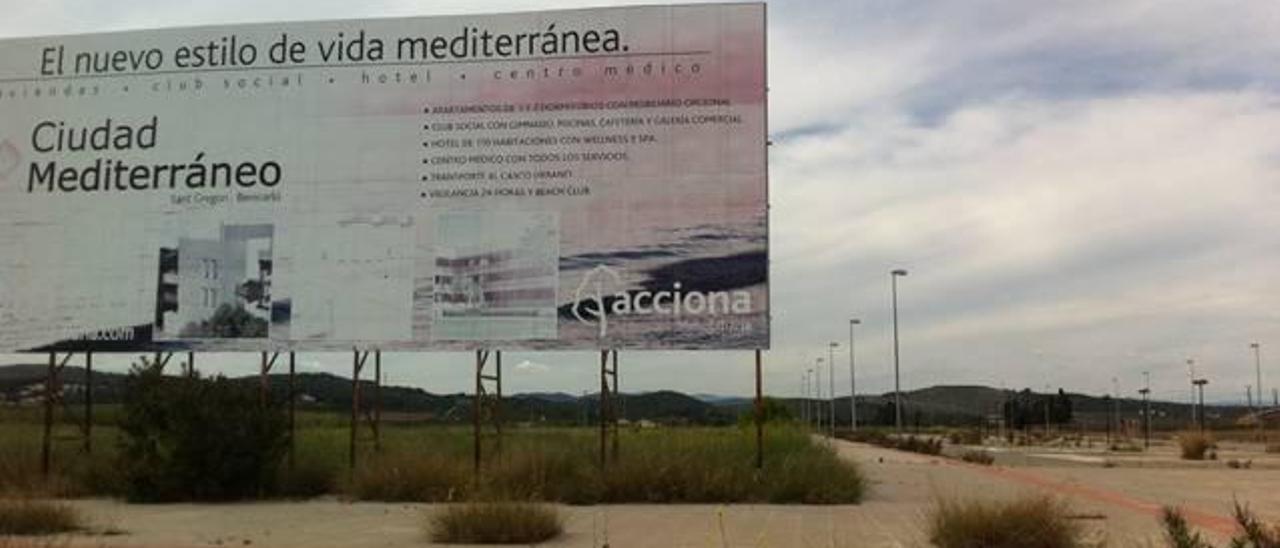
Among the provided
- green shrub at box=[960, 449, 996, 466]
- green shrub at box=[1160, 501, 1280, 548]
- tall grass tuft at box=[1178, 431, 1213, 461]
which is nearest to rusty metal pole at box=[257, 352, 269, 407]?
green shrub at box=[1160, 501, 1280, 548]

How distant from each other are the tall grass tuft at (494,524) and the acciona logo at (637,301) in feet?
21.1

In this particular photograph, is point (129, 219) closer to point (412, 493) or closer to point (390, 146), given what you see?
point (390, 146)

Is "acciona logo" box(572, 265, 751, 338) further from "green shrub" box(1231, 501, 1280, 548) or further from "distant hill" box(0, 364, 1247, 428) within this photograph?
"green shrub" box(1231, 501, 1280, 548)

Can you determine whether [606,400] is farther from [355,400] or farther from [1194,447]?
[1194,447]

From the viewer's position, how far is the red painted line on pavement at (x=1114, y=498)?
1802 centimetres

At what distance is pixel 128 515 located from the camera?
18.8 m

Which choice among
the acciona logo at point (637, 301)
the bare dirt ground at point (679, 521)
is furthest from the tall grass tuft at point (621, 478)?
the acciona logo at point (637, 301)

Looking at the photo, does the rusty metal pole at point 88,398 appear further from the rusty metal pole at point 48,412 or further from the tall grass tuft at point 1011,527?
the tall grass tuft at point 1011,527

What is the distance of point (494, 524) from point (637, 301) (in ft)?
23.5

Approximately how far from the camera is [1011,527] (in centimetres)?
1330

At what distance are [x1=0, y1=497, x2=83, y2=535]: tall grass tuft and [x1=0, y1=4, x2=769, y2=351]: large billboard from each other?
20.7ft

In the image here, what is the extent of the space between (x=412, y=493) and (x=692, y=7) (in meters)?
9.39

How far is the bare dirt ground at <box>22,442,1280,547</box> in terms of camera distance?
14906 millimetres

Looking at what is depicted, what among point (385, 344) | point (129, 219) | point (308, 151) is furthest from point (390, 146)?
point (129, 219)
